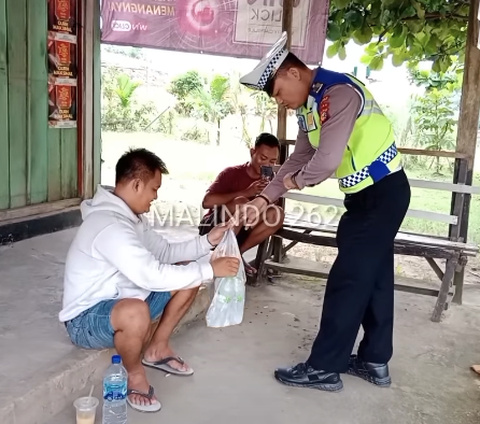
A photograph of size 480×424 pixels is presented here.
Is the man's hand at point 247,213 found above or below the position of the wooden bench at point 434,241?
above

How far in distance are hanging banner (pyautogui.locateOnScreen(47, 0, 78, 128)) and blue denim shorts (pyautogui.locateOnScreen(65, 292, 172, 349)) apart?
2.64 m

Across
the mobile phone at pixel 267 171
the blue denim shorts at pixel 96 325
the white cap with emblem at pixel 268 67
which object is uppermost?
the white cap with emblem at pixel 268 67

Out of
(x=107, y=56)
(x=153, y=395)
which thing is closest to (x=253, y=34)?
(x=153, y=395)

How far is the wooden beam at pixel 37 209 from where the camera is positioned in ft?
14.6

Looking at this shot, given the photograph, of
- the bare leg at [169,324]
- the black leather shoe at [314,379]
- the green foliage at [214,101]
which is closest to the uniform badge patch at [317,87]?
the bare leg at [169,324]

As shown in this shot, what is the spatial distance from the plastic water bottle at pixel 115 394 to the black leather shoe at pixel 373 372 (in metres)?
1.26

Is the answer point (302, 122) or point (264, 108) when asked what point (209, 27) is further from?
point (264, 108)

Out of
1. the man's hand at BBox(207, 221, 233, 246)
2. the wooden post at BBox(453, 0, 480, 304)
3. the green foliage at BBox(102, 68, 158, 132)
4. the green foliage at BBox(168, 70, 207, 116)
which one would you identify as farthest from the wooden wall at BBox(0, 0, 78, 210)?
the green foliage at BBox(168, 70, 207, 116)

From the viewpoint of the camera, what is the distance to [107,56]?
13992mm

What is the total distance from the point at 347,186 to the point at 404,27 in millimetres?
2845

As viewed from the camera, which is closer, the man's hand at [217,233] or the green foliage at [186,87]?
the man's hand at [217,233]

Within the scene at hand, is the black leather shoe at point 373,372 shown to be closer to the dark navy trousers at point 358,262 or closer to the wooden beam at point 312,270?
the dark navy trousers at point 358,262

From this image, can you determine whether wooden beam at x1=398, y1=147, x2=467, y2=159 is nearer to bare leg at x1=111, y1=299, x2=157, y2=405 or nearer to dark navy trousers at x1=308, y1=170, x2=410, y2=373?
dark navy trousers at x1=308, y1=170, x2=410, y2=373

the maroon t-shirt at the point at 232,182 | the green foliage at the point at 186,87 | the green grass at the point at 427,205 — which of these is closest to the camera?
the maroon t-shirt at the point at 232,182
